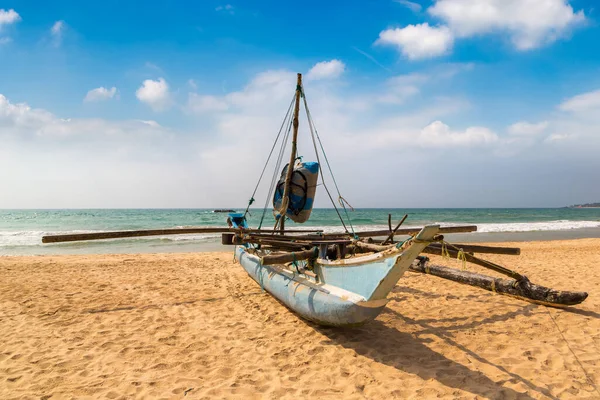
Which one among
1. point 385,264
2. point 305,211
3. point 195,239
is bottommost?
point 195,239

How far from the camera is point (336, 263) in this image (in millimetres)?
4586

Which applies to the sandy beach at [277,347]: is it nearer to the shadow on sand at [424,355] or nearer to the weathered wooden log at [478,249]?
the shadow on sand at [424,355]

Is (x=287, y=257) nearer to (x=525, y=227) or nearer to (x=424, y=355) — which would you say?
(x=424, y=355)

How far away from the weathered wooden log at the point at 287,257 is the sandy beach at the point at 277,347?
107cm

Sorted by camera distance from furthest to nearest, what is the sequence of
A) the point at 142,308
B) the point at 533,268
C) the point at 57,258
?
the point at 57,258
the point at 533,268
the point at 142,308

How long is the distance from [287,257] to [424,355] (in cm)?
230

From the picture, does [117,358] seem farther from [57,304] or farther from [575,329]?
[575,329]

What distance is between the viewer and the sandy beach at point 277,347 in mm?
3531

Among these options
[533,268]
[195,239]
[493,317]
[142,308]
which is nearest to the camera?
[493,317]

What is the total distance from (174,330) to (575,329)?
6.03m

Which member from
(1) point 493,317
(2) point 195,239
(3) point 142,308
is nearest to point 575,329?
(1) point 493,317

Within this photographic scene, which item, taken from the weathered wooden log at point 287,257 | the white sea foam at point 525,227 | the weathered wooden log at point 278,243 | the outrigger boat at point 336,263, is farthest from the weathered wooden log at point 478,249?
the white sea foam at point 525,227

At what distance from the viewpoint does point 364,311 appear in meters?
3.97

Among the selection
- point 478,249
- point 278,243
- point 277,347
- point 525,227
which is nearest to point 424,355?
point 277,347
